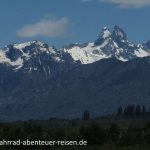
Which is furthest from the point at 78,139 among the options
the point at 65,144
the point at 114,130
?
the point at 114,130

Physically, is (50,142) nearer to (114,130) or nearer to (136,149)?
(136,149)

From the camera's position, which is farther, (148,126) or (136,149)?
(148,126)

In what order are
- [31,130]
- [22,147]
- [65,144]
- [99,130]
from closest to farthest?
[22,147], [65,144], [99,130], [31,130]

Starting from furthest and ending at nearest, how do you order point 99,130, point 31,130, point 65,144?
point 31,130 < point 99,130 < point 65,144

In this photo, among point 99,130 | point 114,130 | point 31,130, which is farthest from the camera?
point 114,130

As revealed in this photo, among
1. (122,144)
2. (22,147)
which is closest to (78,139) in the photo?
(122,144)

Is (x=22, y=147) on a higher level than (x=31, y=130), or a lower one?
lower

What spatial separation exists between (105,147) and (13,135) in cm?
1530

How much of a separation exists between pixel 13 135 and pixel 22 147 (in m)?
15.8

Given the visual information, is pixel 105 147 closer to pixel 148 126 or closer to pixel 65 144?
pixel 65 144

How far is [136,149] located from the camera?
92.2 m

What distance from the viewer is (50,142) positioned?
89875mm

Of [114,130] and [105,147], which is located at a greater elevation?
[114,130]

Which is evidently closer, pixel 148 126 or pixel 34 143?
pixel 34 143
